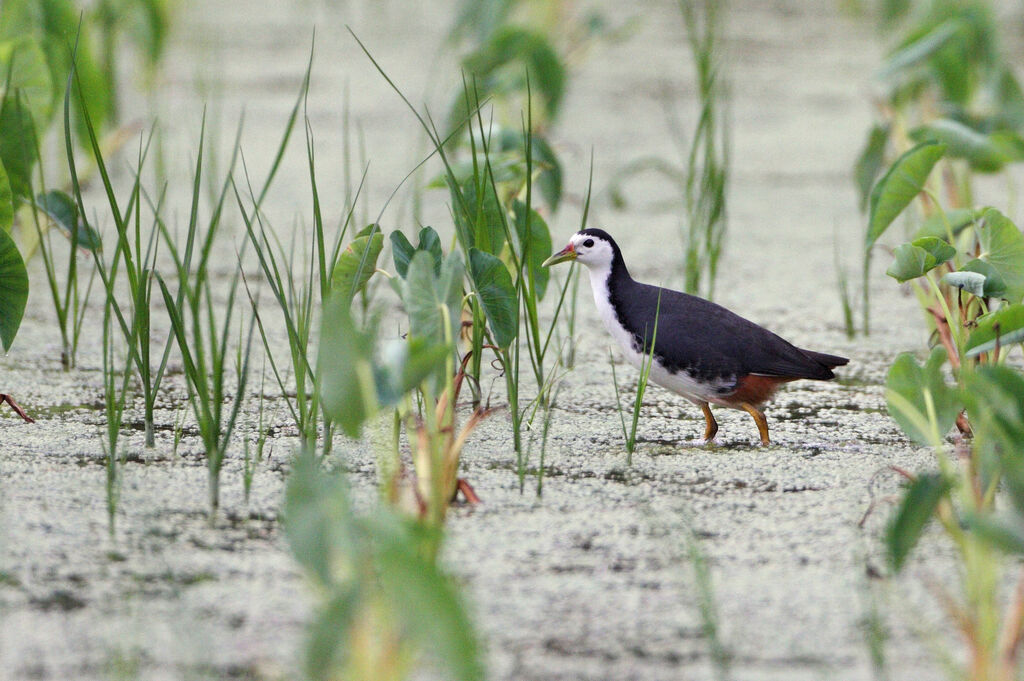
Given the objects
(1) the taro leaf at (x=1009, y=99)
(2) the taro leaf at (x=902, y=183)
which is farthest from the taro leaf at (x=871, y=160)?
(2) the taro leaf at (x=902, y=183)

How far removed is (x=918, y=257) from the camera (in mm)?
1948

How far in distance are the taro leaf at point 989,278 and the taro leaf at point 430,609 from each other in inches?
46.9

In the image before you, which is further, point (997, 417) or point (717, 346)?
point (717, 346)

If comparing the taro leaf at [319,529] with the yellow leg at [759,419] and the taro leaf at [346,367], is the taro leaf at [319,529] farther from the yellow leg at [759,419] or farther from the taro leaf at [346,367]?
the yellow leg at [759,419]

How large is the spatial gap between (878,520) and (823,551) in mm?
131

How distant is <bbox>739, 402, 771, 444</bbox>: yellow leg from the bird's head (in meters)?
0.35

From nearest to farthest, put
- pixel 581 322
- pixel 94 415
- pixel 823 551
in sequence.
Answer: pixel 823 551, pixel 94 415, pixel 581 322

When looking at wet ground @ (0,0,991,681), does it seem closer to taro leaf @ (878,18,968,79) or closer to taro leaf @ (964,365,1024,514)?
taro leaf @ (964,365,1024,514)

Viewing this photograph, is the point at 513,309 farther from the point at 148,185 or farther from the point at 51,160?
the point at 51,160

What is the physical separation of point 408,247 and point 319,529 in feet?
2.91

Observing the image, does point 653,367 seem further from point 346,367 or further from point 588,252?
point 346,367

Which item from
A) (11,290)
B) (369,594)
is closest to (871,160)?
(11,290)

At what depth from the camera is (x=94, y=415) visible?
7.16 ft

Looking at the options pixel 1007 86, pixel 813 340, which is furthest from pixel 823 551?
pixel 1007 86
